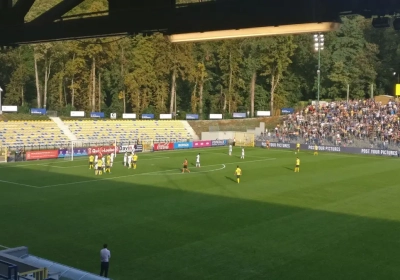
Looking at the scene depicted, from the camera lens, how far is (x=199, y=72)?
81.1 meters

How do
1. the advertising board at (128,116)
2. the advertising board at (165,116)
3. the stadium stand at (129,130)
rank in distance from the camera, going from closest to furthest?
the stadium stand at (129,130) < the advertising board at (128,116) < the advertising board at (165,116)

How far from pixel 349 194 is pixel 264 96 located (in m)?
60.9

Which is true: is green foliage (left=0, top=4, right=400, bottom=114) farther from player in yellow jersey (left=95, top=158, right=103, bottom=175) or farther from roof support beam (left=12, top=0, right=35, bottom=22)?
roof support beam (left=12, top=0, right=35, bottom=22)

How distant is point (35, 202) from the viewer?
2531 centimetres

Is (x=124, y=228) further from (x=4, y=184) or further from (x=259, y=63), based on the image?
(x=259, y=63)

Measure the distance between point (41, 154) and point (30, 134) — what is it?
31.9 ft

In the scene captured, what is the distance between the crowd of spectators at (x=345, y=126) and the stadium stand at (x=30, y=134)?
26.3 meters

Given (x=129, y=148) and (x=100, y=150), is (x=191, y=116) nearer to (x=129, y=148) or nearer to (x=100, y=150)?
(x=129, y=148)

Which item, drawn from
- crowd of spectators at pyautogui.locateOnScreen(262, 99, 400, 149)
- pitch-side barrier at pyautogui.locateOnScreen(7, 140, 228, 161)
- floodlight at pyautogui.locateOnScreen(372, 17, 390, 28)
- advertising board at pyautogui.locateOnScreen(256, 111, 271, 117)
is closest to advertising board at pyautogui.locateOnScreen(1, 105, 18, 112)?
pitch-side barrier at pyautogui.locateOnScreen(7, 140, 228, 161)

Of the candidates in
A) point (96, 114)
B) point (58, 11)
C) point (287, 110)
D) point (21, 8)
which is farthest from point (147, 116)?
point (58, 11)

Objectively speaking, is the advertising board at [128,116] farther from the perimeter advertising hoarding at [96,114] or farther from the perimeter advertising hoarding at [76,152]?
the perimeter advertising hoarding at [76,152]

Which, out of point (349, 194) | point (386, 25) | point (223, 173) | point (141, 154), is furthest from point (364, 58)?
point (386, 25)

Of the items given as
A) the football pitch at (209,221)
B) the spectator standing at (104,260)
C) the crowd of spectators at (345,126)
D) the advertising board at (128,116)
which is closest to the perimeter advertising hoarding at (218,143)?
the crowd of spectators at (345,126)

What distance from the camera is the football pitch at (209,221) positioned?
15.6 meters
